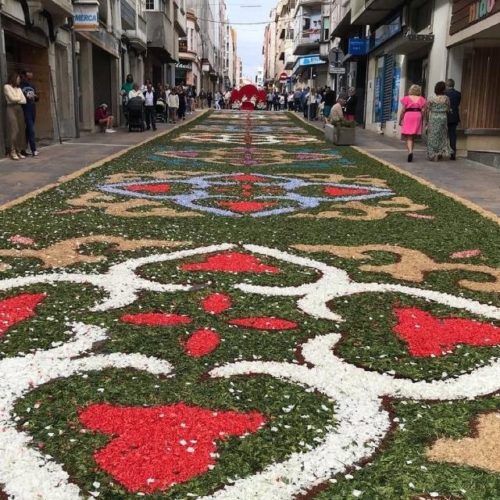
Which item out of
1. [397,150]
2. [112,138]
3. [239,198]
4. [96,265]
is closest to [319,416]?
[96,265]

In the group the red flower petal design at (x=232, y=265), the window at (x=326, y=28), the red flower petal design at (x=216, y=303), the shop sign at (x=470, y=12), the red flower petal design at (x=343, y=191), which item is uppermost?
the window at (x=326, y=28)

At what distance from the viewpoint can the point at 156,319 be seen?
3607 millimetres

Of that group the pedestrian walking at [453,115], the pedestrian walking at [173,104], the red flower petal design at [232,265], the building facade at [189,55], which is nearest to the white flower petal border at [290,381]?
the red flower petal design at [232,265]

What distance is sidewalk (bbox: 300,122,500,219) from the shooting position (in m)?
8.88

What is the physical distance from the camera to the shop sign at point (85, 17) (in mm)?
18062

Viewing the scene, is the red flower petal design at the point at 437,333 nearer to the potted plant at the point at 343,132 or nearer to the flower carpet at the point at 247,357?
the flower carpet at the point at 247,357

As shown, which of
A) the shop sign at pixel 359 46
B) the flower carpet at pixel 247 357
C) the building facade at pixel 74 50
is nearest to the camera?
the flower carpet at pixel 247 357

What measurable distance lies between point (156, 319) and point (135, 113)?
767 inches

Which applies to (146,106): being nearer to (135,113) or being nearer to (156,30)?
(135,113)

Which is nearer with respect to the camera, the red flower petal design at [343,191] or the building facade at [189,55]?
the red flower petal design at [343,191]

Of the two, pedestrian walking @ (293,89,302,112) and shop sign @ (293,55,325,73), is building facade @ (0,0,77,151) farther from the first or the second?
shop sign @ (293,55,325,73)

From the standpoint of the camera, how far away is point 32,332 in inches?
133

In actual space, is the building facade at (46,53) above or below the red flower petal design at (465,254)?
above

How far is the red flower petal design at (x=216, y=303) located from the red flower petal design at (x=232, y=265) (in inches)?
24.5
